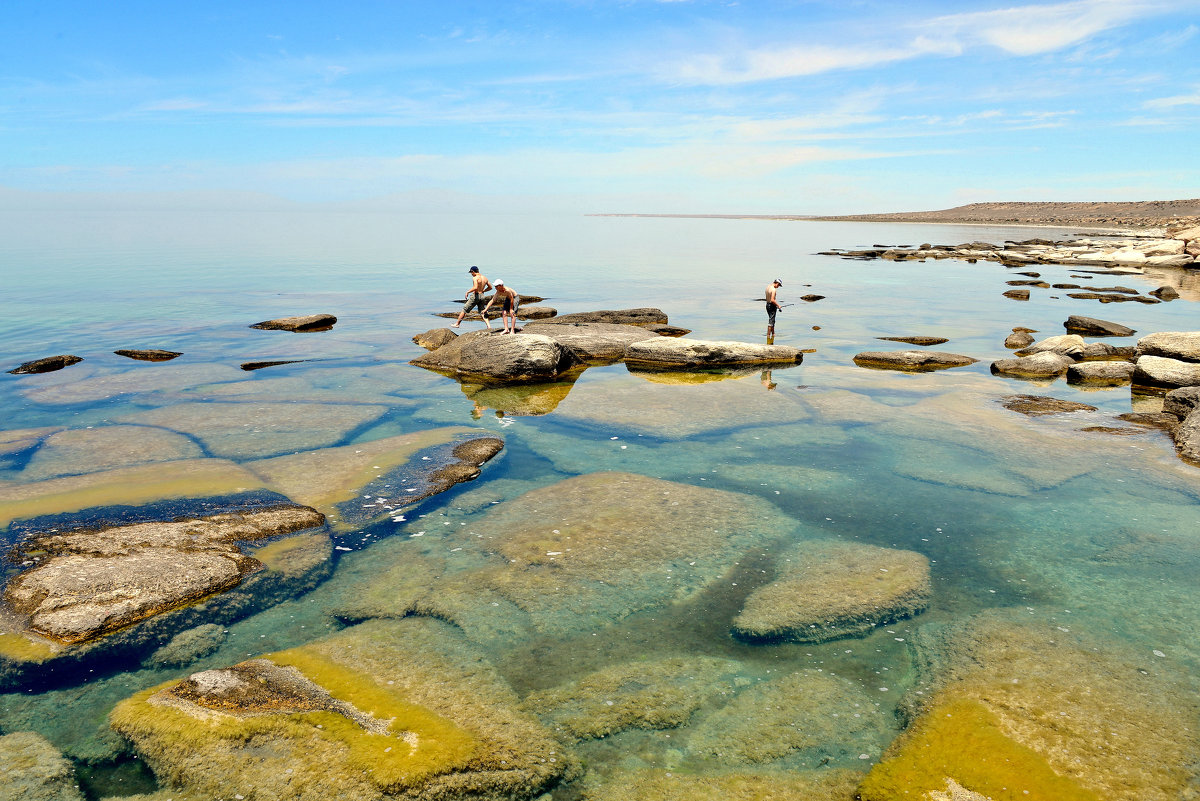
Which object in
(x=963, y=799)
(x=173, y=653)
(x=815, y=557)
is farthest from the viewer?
(x=815, y=557)

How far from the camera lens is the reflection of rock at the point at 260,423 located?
12.9m

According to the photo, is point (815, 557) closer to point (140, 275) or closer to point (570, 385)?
point (570, 385)

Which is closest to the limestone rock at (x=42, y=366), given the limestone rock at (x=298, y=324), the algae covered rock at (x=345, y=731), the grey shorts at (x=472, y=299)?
the limestone rock at (x=298, y=324)

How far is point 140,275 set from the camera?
165ft

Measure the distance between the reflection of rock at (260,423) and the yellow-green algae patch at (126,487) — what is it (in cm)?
96

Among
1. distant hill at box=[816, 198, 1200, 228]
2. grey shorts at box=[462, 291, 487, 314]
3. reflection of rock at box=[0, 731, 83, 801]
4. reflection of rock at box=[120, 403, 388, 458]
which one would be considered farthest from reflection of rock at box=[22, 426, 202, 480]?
distant hill at box=[816, 198, 1200, 228]

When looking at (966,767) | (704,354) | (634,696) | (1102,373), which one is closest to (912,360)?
(1102,373)

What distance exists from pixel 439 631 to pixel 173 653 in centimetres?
249

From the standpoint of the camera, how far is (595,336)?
2284cm

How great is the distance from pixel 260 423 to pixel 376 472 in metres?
4.28

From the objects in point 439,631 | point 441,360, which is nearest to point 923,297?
point 441,360

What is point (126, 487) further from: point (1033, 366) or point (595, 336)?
point (1033, 366)

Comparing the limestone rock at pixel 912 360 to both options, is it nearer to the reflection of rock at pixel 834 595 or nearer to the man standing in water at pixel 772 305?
the man standing in water at pixel 772 305

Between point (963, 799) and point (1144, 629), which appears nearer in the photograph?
point (963, 799)
